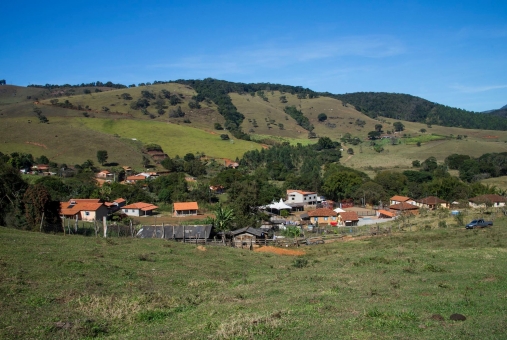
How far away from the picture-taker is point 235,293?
16438 mm

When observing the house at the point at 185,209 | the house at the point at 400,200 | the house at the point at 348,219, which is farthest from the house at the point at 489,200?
the house at the point at 185,209

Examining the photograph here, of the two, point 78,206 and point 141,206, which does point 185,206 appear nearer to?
point 141,206

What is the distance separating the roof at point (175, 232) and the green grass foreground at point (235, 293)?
9.37 meters

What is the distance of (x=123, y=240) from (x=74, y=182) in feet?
160

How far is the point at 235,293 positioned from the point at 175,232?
22.1 m

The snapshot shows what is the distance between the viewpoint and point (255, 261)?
1035 inches

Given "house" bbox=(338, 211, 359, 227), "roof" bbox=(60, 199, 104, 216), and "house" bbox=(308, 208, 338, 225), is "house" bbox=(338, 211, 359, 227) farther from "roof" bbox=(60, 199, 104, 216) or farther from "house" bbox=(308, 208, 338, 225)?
"roof" bbox=(60, 199, 104, 216)

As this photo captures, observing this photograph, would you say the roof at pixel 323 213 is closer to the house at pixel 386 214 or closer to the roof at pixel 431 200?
the house at pixel 386 214

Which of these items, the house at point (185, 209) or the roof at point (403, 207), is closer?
the house at point (185, 209)

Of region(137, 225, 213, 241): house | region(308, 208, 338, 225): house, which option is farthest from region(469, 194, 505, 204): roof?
region(137, 225, 213, 241): house

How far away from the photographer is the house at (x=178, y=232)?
120ft

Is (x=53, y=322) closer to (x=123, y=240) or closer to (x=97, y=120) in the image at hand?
(x=123, y=240)

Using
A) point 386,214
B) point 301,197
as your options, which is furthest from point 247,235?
point 301,197

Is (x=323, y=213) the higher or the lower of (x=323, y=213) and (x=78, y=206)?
the lower
